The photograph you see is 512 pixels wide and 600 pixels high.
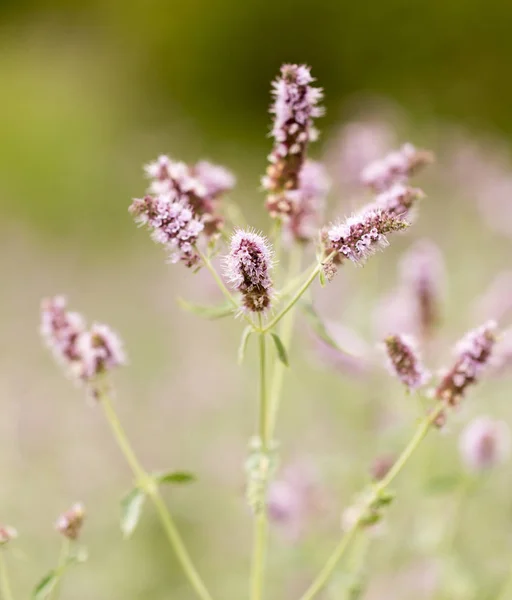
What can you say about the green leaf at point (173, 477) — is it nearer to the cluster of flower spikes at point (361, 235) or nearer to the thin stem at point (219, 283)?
the thin stem at point (219, 283)

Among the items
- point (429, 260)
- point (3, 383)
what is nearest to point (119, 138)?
point (3, 383)

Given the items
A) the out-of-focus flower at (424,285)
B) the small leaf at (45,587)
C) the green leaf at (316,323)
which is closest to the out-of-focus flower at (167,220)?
the green leaf at (316,323)

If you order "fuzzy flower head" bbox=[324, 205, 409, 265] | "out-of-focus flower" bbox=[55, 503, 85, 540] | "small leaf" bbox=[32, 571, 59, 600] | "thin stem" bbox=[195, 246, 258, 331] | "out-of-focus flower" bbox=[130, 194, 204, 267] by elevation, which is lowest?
"small leaf" bbox=[32, 571, 59, 600]

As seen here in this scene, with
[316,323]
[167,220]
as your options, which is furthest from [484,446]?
[167,220]

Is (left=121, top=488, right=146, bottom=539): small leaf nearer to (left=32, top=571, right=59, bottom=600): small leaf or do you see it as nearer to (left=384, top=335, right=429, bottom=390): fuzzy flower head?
(left=32, top=571, right=59, bottom=600): small leaf

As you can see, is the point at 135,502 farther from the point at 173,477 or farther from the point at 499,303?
the point at 499,303

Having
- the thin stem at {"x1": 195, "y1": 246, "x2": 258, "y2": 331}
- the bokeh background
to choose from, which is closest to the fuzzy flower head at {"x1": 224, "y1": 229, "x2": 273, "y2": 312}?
the thin stem at {"x1": 195, "y1": 246, "x2": 258, "y2": 331}

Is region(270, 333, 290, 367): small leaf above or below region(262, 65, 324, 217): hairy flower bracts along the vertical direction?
below
